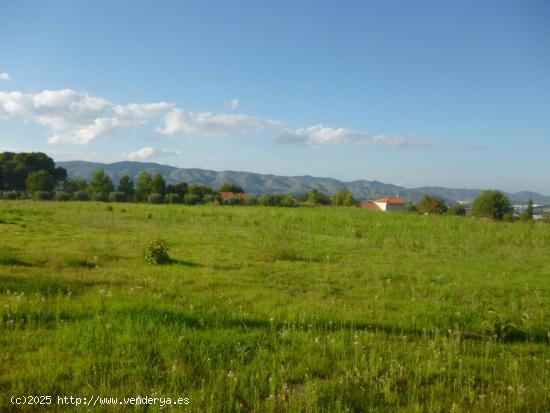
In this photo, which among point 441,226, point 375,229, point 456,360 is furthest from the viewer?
point 441,226

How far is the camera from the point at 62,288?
346 inches

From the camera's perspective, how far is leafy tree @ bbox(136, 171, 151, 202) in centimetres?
9394

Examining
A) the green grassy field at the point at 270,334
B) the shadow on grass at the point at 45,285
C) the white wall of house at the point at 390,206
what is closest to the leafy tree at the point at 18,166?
the green grassy field at the point at 270,334

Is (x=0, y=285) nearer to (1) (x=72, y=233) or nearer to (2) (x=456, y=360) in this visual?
(2) (x=456, y=360)

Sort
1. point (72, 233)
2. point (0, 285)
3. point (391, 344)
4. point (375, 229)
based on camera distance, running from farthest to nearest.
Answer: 1. point (375, 229)
2. point (72, 233)
3. point (0, 285)
4. point (391, 344)

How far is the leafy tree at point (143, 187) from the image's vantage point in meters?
93.9

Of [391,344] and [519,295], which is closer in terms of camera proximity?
[391,344]

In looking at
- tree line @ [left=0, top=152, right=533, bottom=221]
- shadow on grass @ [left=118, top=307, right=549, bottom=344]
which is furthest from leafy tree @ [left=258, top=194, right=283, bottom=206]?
shadow on grass @ [left=118, top=307, right=549, bottom=344]

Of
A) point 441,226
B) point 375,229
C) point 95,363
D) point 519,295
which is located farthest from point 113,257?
point 441,226

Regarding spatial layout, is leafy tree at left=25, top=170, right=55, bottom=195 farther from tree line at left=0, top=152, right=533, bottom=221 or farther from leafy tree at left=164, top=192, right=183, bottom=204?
leafy tree at left=164, top=192, right=183, bottom=204

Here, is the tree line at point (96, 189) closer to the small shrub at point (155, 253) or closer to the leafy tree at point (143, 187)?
the leafy tree at point (143, 187)

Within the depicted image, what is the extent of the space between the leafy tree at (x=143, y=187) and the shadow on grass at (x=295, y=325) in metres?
89.9

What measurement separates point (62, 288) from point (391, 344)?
6964mm

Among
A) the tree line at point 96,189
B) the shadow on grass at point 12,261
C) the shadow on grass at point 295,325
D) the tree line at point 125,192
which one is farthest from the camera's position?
the tree line at point 125,192
